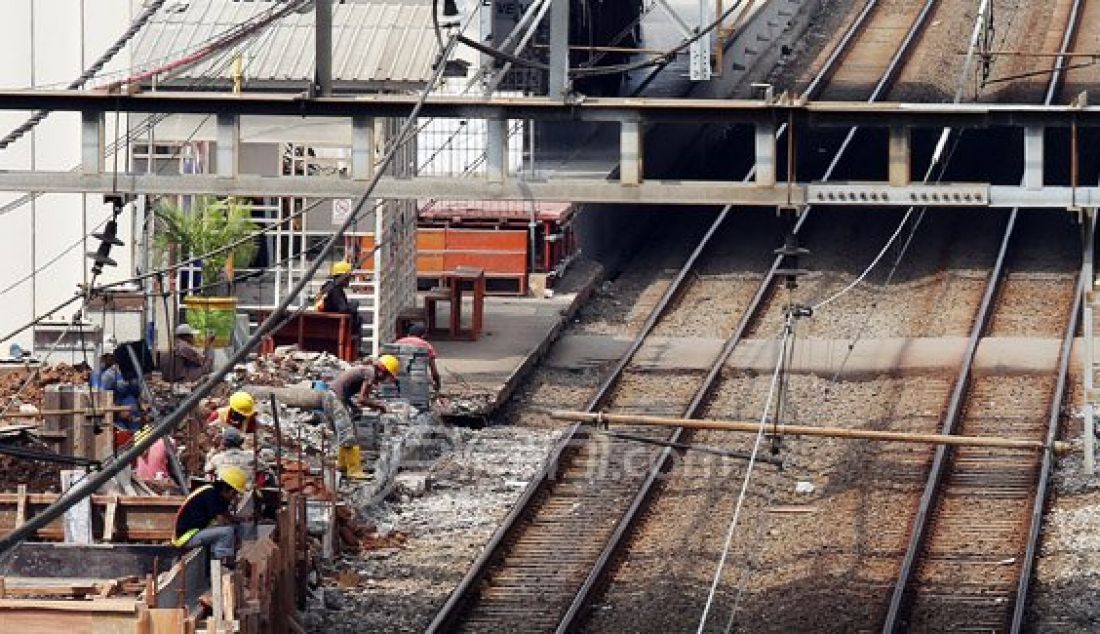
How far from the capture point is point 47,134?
94.4 feet

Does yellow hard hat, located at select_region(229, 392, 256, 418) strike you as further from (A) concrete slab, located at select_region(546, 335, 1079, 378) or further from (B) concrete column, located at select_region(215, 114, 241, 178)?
(A) concrete slab, located at select_region(546, 335, 1079, 378)

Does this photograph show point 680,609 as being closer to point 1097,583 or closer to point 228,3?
point 1097,583

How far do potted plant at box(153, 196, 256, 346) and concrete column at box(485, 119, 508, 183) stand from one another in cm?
806

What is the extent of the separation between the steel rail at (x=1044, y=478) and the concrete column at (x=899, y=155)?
2852mm

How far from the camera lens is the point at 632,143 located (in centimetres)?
1816

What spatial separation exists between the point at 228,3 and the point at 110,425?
955cm

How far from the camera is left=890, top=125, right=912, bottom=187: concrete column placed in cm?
1809

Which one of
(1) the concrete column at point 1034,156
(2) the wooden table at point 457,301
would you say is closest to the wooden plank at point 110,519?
(1) the concrete column at point 1034,156

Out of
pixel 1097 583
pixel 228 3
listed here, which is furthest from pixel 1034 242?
pixel 1097 583

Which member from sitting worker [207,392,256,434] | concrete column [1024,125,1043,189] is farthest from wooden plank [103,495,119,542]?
concrete column [1024,125,1043,189]

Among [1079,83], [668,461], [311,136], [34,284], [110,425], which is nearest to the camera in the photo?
[110,425]

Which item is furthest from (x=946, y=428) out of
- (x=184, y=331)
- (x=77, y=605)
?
(x=77, y=605)

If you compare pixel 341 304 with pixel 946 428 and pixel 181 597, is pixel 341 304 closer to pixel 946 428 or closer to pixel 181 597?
pixel 946 428

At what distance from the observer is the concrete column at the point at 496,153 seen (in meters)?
18.3
